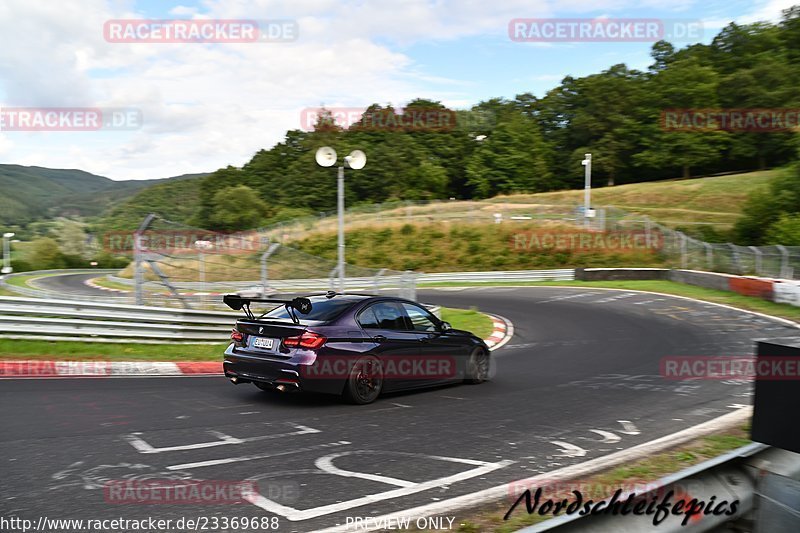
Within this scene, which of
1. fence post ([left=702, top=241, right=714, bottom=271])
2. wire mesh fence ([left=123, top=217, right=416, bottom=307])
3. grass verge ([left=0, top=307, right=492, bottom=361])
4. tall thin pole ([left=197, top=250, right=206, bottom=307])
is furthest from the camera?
fence post ([left=702, top=241, right=714, bottom=271])

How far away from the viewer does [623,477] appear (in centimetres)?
515

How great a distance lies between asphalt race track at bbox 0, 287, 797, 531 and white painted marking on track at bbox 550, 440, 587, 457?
2cm

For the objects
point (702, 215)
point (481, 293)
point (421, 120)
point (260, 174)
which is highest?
point (421, 120)

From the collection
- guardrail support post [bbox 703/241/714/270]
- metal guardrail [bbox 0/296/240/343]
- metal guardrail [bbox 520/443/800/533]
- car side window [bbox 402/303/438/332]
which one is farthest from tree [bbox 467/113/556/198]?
metal guardrail [bbox 520/443/800/533]

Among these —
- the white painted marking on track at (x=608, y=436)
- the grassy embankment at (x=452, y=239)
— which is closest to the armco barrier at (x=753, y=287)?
the grassy embankment at (x=452, y=239)

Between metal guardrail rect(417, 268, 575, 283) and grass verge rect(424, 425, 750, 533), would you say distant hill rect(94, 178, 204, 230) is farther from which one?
grass verge rect(424, 425, 750, 533)

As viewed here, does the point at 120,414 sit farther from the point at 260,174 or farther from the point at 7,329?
the point at 260,174

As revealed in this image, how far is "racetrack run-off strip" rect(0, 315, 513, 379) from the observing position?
10125 millimetres

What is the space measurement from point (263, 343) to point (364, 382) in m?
1.40

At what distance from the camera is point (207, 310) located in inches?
547

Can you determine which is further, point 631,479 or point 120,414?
point 120,414

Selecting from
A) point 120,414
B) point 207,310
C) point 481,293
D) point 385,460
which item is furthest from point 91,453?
point 481,293

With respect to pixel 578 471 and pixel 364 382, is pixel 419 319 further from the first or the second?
pixel 578 471

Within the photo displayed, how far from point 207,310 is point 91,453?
8342mm
